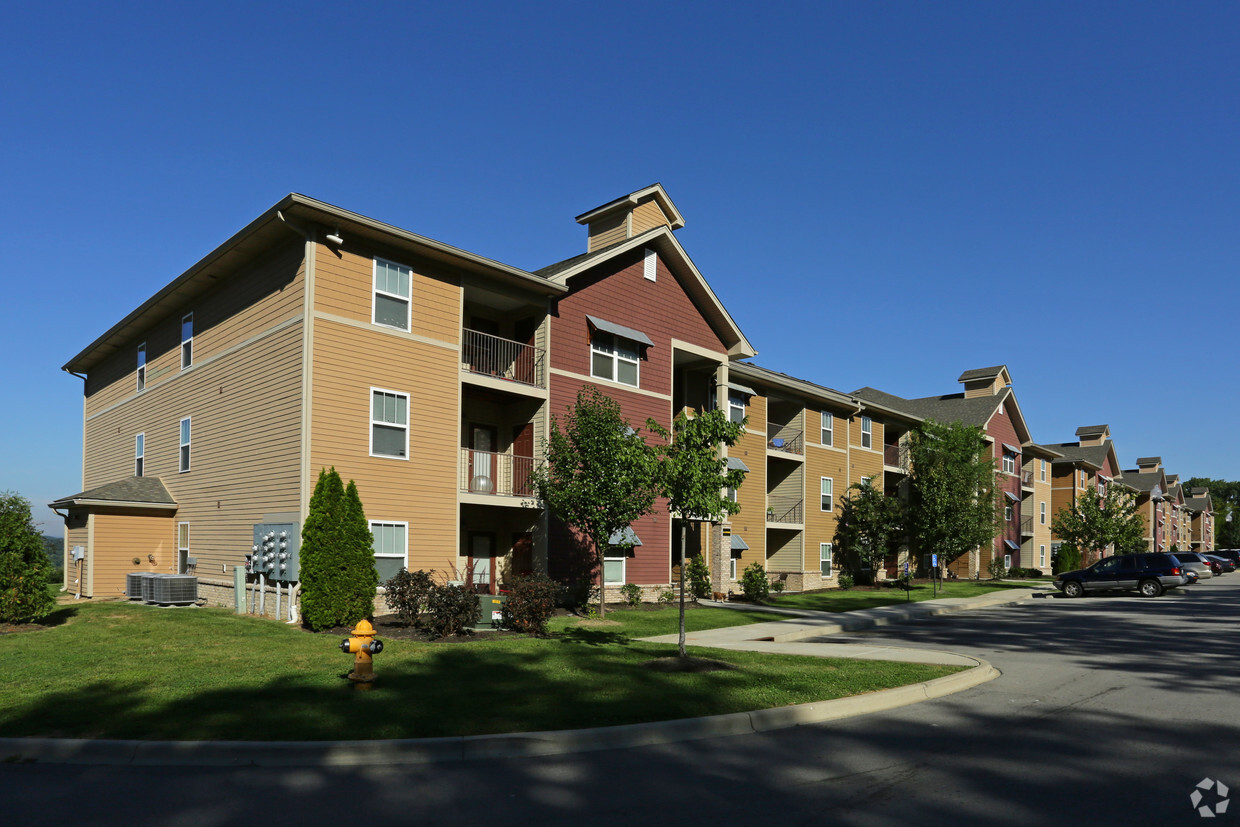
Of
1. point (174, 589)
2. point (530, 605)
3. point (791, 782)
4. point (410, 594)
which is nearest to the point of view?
point (791, 782)

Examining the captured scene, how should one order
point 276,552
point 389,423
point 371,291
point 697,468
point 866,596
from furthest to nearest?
point 866,596 → point 389,423 → point 371,291 → point 276,552 → point 697,468

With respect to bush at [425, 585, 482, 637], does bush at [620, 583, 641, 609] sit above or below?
below

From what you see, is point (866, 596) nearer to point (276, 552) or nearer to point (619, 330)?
point (619, 330)

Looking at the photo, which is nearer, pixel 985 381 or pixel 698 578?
pixel 698 578

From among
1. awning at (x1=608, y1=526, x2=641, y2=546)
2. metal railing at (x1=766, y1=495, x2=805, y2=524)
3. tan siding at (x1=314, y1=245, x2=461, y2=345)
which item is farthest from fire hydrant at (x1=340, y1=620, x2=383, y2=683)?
metal railing at (x1=766, y1=495, x2=805, y2=524)

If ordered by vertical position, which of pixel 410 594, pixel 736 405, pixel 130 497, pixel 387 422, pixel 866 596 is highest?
pixel 736 405

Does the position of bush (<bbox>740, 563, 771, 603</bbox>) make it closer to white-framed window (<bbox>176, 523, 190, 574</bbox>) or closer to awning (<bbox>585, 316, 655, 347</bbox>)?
awning (<bbox>585, 316, 655, 347</bbox>)

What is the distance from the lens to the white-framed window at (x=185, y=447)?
23.9 metres

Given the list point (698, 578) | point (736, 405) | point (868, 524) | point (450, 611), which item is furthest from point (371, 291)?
point (868, 524)

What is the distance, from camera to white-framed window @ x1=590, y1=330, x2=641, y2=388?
83.6 ft

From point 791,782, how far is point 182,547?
21181mm

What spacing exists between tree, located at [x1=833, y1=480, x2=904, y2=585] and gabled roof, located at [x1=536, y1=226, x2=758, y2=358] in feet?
39.0

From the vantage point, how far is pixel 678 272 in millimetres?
28547

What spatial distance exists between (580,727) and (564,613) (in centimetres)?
1369
